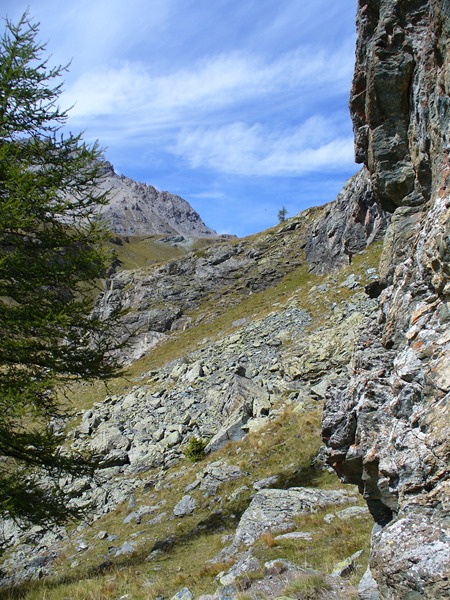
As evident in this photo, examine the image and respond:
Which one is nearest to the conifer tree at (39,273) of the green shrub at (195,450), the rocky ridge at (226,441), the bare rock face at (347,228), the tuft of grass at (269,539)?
the rocky ridge at (226,441)

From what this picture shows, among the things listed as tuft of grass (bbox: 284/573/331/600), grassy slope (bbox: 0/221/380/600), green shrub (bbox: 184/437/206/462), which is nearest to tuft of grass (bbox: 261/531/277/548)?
grassy slope (bbox: 0/221/380/600)

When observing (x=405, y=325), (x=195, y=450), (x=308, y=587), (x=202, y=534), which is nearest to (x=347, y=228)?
(x=195, y=450)

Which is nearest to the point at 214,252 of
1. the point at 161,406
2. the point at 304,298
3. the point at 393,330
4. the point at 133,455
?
the point at 304,298

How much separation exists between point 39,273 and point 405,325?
Result: 724 cm

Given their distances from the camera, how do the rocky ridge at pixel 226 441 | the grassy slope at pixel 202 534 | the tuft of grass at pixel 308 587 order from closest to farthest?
the tuft of grass at pixel 308 587
the grassy slope at pixel 202 534
the rocky ridge at pixel 226 441

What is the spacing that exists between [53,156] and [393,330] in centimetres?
876

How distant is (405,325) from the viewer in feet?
18.5

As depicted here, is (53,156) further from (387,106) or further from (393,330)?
(393,330)

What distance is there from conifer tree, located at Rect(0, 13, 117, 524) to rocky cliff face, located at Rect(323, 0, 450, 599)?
5.48 meters

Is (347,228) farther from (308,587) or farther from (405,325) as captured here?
(308,587)

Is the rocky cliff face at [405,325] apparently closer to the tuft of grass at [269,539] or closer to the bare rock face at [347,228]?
the tuft of grass at [269,539]

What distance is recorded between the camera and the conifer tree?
850 centimetres

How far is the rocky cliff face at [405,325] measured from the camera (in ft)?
12.6

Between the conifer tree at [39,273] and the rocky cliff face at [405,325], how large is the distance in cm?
548
